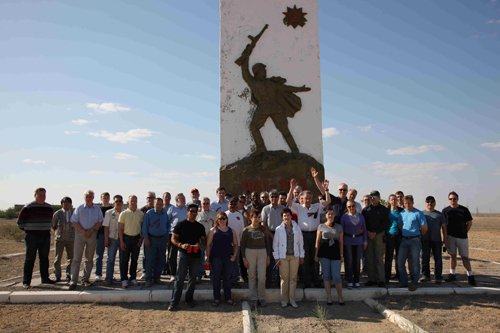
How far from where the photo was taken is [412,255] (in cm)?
564

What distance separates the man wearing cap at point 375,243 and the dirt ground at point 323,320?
0.90m

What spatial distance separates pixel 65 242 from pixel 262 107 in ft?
17.6

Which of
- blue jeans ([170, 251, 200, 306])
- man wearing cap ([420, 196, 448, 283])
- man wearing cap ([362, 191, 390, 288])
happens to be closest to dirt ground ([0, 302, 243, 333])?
blue jeans ([170, 251, 200, 306])

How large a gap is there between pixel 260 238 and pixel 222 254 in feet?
2.10

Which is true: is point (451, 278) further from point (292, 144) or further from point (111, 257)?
point (111, 257)

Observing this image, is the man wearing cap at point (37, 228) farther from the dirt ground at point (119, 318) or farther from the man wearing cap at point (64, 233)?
the dirt ground at point (119, 318)

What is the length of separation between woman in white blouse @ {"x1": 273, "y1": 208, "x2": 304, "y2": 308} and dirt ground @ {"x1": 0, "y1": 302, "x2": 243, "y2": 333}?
2.59 ft

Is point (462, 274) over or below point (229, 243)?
below

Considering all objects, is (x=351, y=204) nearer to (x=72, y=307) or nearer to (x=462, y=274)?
(x=462, y=274)

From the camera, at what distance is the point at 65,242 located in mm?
6348

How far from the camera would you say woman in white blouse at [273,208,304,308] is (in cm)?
499

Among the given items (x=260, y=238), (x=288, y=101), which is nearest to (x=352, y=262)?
(x=260, y=238)

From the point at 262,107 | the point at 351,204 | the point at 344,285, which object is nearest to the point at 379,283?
the point at 344,285

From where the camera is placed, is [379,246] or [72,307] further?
[379,246]
